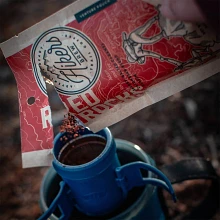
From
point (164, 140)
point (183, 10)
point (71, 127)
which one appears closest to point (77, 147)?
point (71, 127)

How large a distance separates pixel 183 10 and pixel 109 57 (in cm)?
15

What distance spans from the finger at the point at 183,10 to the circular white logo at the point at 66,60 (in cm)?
14

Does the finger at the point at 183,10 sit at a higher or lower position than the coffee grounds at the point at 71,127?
higher

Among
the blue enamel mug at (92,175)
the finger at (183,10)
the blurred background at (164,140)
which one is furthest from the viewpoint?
the blurred background at (164,140)

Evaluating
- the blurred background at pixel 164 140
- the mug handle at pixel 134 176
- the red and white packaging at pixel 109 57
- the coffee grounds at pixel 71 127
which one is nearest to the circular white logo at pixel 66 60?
the red and white packaging at pixel 109 57

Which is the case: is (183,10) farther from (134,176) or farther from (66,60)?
(134,176)

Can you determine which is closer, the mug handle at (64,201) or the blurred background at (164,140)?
the mug handle at (64,201)

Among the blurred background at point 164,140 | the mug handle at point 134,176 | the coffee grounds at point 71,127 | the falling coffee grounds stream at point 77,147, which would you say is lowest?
the blurred background at point 164,140

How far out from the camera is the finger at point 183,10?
1.84 ft

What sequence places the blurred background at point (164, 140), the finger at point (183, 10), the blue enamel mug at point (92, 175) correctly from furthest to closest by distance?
the blurred background at point (164, 140) < the blue enamel mug at point (92, 175) < the finger at point (183, 10)

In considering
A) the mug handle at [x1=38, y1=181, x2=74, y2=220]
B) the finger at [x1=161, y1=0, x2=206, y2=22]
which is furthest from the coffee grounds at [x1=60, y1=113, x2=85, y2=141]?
the finger at [x1=161, y1=0, x2=206, y2=22]

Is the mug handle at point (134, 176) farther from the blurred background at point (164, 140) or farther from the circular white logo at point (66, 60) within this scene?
the blurred background at point (164, 140)

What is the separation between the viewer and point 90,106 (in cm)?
67

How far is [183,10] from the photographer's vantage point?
57 cm
